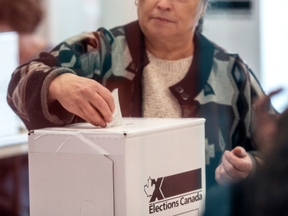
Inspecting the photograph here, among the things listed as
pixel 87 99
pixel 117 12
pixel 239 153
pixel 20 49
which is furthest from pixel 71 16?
pixel 239 153

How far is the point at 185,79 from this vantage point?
1.10 m

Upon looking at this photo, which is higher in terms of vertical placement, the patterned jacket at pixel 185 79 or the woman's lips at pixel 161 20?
the woman's lips at pixel 161 20

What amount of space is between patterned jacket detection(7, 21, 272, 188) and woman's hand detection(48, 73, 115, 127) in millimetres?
119

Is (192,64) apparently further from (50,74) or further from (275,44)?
(50,74)

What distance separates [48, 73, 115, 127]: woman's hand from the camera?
768mm

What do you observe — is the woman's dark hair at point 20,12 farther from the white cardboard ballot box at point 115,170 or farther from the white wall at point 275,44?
the white wall at point 275,44

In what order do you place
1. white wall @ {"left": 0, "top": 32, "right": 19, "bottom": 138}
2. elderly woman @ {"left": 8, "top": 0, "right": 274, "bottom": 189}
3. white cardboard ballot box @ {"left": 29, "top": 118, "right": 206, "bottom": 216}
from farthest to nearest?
white wall @ {"left": 0, "top": 32, "right": 19, "bottom": 138}
elderly woman @ {"left": 8, "top": 0, "right": 274, "bottom": 189}
white cardboard ballot box @ {"left": 29, "top": 118, "right": 206, "bottom": 216}

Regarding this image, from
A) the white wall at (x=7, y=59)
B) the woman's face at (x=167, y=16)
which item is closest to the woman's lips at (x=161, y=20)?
the woman's face at (x=167, y=16)

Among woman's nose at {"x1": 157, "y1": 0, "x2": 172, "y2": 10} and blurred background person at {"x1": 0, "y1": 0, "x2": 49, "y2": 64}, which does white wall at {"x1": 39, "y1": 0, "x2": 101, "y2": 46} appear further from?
woman's nose at {"x1": 157, "y1": 0, "x2": 172, "y2": 10}

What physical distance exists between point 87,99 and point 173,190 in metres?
0.27

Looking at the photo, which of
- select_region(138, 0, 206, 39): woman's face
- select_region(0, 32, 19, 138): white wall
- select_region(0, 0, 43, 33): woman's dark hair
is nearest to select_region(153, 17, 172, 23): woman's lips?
select_region(138, 0, 206, 39): woman's face

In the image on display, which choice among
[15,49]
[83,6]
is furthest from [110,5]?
[15,49]

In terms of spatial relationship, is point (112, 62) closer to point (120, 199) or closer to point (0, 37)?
point (120, 199)

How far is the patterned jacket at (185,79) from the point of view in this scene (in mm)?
955
